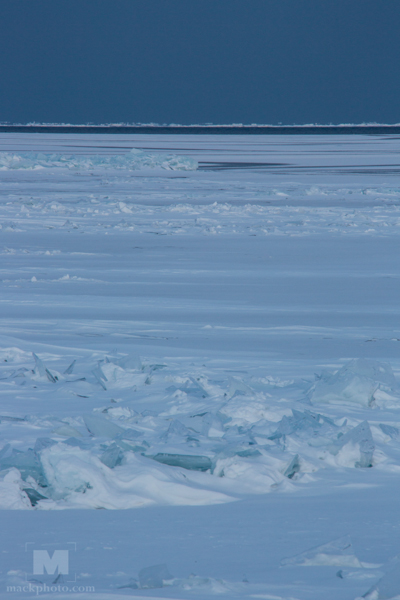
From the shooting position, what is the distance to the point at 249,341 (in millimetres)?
4082

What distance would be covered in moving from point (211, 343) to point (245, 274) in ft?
7.59

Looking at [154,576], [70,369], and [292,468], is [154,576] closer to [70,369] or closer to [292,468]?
[292,468]

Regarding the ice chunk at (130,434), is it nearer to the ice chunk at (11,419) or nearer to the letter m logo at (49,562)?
the ice chunk at (11,419)

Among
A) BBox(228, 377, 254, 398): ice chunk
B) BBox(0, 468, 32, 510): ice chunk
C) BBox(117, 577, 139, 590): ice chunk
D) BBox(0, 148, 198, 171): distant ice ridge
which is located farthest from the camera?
BBox(0, 148, 198, 171): distant ice ridge

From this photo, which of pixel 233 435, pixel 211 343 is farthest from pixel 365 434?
Answer: pixel 211 343

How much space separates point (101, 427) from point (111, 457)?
1.01ft

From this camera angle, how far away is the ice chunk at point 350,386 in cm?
309

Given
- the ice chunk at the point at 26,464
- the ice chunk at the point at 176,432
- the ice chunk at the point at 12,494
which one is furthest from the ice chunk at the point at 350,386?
the ice chunk at the point at 12,494

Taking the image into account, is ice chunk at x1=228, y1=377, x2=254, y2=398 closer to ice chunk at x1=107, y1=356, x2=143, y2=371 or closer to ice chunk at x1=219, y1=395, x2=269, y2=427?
ice chunk at x1=219, y1=395, x2=269, y2=427

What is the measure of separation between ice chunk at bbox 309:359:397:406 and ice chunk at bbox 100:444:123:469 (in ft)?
3.30

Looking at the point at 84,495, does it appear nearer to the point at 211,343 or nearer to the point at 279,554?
the point at 279,554

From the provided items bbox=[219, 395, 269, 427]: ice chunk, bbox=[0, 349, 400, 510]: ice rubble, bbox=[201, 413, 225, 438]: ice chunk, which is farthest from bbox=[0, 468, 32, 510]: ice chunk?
bbox=[219, 395, 269, 427]: ice chunk

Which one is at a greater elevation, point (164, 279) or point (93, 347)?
point (164, 279)

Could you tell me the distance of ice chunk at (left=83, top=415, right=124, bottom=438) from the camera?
8.64ft
